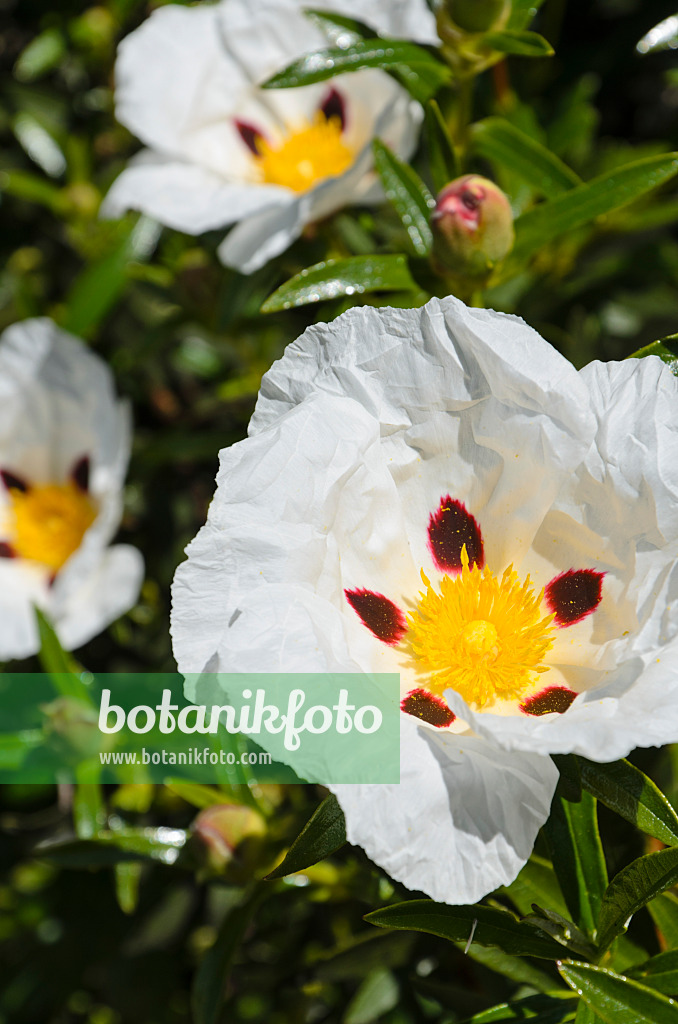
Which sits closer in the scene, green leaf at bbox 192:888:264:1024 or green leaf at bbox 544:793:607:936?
green leaf at bbox 544:793:607:936

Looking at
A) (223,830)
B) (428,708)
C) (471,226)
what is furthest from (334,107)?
(223,830)

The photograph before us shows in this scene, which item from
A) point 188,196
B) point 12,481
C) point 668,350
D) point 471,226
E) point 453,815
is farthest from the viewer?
point 12,481

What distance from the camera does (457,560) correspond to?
1562 millimetres

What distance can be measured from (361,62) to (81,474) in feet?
4.58

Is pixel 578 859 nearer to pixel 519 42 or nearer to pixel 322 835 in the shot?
pixel 322 835

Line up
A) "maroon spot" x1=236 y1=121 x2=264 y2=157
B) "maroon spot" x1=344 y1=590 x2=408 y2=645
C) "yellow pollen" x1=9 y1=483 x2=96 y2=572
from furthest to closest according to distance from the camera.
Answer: "yellow pollen" x1=9 y1=483 x2=96 y2=572
"maroon spot" x1=236 y1=121 x2=264 y2=157
"maroon spot" x1=344 y1=590 x2=408 y2=645

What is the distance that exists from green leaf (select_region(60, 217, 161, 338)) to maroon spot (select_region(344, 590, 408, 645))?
1.43m

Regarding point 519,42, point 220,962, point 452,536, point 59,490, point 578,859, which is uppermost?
point 519,42

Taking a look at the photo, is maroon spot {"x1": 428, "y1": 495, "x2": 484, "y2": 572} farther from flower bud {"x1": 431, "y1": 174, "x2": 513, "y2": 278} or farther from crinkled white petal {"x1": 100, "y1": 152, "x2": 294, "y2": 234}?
crinkled white petal {"x1": 100, "y1": 152, "x2": 294, "y2": 234}

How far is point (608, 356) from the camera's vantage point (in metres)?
2.25

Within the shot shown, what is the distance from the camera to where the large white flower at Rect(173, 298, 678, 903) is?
43.4 inches

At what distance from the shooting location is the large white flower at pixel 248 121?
193 cm

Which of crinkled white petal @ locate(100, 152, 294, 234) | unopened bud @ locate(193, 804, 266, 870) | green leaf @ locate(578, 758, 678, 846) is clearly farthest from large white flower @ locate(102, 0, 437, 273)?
green leaf @ locate(578, 758, 678, 846)

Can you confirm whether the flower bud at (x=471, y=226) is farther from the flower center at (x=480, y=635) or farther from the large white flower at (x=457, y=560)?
the flower center at (x=480, y=635)
